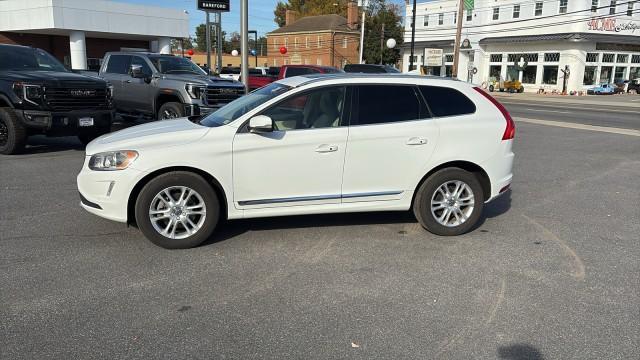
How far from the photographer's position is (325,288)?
13.8 feet

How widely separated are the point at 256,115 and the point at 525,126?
1370 centimetres

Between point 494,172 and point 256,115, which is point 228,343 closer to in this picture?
point 256,115

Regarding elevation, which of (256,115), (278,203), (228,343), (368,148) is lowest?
(228,343)

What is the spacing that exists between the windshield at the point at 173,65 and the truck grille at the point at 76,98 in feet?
7.49

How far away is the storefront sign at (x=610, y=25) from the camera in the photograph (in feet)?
156

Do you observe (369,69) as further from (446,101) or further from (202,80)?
(446,101)

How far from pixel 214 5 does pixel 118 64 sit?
18.9 feet

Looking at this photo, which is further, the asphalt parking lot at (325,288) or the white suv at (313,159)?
the white suv at (313,159)

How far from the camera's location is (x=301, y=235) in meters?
5.46

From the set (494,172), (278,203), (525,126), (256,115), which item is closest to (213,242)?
(278,203)

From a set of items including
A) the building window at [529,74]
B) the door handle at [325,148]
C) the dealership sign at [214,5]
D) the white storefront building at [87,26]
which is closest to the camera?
the door handle at [325,148]

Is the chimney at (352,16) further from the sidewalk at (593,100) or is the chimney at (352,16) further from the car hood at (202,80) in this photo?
the car hood at (202,80)

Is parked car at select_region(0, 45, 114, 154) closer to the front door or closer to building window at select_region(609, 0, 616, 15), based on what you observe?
the front door

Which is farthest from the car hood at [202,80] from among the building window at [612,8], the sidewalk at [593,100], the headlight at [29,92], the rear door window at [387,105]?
the building window at [612,8]
